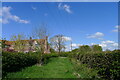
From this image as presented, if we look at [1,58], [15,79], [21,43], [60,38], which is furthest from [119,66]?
A: [60,38]

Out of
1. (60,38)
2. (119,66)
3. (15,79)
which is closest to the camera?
(119,66)

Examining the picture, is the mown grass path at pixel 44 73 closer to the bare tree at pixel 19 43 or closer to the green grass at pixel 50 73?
the green grass at pixel 50 73

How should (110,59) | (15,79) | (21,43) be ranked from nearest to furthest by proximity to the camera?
(15,79) < (110,59) < (21,43)

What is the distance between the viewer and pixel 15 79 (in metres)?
5.86

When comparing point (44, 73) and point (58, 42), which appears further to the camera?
point (58, 42)

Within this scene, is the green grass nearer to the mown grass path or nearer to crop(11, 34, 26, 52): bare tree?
the mown grass path

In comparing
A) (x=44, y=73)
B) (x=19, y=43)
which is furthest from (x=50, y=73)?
(x=19, y=43)

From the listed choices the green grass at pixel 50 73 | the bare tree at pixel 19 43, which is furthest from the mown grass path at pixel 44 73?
the bare tree at pixel 19 43

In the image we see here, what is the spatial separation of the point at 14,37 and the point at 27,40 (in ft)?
12.7

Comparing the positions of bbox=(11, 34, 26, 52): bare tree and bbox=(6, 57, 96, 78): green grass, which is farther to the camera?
bbox=(11, 34, 26, 52): bare tree

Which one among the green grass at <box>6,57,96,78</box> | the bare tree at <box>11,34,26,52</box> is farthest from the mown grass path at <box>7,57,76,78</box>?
the bare tree at <box>11,34,26,52</box>

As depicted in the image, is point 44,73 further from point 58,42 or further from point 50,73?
point 58,42

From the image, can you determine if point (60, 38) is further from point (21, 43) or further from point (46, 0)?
point (46, 0)

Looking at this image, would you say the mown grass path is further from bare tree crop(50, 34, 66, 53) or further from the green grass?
bare tree crop(50, 34, 66, 53)
